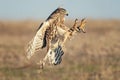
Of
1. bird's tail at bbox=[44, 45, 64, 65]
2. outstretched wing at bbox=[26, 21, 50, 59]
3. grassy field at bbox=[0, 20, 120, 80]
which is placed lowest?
grassy field at bbox=[0, 20, 120, 80]

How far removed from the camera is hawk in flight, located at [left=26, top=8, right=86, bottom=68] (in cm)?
484

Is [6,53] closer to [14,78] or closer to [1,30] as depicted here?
[14,78]

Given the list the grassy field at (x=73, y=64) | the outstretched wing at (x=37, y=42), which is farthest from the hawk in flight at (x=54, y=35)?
the grassy field at (x=73, y=64)

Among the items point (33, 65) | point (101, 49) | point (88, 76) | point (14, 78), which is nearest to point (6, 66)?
point (33, 65)

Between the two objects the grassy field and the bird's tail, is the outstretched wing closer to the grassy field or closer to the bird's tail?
the bird's tail

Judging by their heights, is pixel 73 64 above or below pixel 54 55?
below

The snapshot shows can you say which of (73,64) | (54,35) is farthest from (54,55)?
(73,64)

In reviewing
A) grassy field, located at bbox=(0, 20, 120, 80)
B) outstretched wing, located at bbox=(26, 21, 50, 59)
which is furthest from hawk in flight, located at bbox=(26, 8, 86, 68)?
grassy field, located at bbox=(0, 20, 120, 80)

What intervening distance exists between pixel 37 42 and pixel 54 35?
8.5 inches

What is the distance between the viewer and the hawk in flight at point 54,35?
484 centimetres

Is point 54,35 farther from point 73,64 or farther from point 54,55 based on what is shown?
point 73,64

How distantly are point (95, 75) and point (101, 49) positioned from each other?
457cm

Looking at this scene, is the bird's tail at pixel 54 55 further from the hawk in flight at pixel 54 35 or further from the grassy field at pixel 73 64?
the grassy field at pixel 73 64

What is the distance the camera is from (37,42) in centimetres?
507
